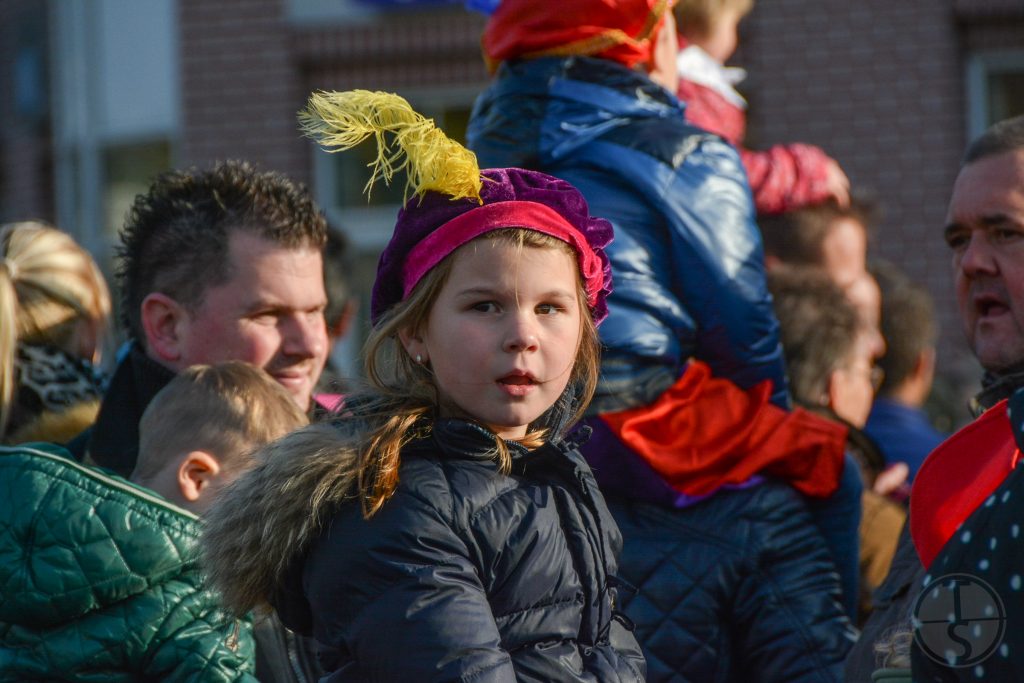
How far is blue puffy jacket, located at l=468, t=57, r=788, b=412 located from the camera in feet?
9.77

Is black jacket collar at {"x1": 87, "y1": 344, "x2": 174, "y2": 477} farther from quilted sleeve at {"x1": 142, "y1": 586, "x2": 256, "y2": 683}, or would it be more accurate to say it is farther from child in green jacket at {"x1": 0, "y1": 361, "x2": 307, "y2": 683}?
quilted sleeve at {"x1": 142, "y1": 586, "x2": 256, "y2": 683}

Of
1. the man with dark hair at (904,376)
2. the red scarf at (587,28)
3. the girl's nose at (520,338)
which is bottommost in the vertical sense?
the man with dark hair at (904,376)

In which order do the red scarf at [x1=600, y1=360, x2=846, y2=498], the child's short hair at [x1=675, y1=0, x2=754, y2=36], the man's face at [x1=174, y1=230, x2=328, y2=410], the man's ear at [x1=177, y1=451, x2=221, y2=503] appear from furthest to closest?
the child's short hair at [x1=675, y1=0, x2=754, y2=36] → the man's face at [x1=174, y1=230, x2=328, y2=410] → the red scarf at [x1=600, y1=360, x2=846, y2=498] → the man's ear at [x1=177, y1=451, x2=221, y2=503]

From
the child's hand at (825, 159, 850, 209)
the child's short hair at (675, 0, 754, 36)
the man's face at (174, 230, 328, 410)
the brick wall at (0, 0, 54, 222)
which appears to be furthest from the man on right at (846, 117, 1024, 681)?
the brick wall at (0, 0, 54, 222)

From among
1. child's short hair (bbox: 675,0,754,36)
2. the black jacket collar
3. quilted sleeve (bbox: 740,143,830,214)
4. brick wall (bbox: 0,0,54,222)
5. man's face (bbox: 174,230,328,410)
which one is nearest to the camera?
the black jacket collar

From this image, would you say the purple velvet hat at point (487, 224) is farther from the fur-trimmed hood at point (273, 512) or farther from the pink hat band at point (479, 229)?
the fur-trimmed hood at point (273, 512)

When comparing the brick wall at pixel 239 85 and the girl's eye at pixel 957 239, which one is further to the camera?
the brick wall at pixel 239 85

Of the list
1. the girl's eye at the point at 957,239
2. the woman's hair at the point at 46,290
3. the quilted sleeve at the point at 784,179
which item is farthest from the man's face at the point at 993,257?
the woman's hair at the point at 46,290

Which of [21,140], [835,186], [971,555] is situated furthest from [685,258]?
[21,140]

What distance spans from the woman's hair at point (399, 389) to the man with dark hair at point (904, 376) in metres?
2.32

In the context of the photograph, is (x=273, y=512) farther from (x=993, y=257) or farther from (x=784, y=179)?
(x=784, y=179)

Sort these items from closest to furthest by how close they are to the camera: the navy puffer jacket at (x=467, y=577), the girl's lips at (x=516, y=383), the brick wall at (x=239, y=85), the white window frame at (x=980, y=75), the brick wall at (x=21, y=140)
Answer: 1. the navy puffer jacket at (x=467, y=577)
2. the girl's lips at (x=516, y=383)
3. the white window frame at (x=980, y=75)
4. the brick wall at (x=239, y=85)
5. the brick wall at (x=21, y=140)

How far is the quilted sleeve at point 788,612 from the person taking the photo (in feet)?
9.46

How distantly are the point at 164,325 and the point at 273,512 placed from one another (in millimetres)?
1335
